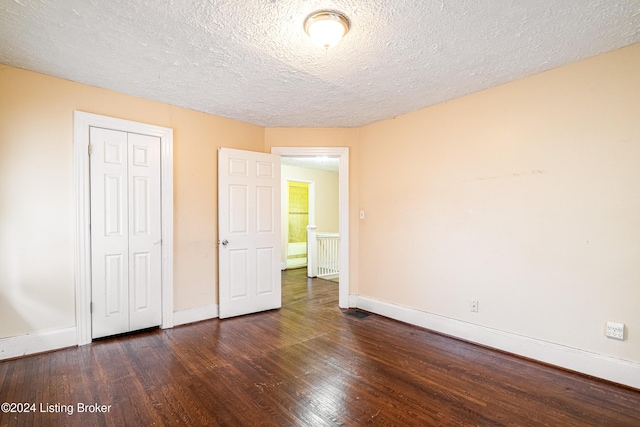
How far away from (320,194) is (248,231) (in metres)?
4.03

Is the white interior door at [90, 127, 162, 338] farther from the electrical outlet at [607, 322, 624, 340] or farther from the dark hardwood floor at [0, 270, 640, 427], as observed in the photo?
the electrical outlet at [607, 322, 624, 340]

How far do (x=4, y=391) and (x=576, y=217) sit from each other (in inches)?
173

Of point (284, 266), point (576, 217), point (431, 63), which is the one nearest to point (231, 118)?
point (431, 63)

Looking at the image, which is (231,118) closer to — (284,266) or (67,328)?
(67,328)

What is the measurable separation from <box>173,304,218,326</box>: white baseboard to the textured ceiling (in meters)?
2.37

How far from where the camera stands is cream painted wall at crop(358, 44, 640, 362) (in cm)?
219

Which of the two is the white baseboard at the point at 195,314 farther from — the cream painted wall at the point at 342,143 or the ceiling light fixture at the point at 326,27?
the ceiling light fixture at the point at 326,27

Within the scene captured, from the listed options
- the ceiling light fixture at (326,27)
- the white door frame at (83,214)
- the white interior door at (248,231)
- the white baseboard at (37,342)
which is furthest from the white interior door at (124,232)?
the ceiling light fixture at (326,27)

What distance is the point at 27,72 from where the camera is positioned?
2.53 metres

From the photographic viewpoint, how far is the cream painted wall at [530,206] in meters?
2.19

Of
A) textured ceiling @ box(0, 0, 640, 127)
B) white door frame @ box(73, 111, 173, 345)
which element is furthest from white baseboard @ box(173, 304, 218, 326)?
textured ceiling @ box(0, 0, 640, 127)

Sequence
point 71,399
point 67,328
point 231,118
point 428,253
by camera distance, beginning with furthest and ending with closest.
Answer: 1. point 231,118
2. point 428,253
3. point 67,328
4. point 71,399

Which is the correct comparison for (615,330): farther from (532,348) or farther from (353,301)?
(353,301)

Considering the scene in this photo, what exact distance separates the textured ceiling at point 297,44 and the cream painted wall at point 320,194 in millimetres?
4086
